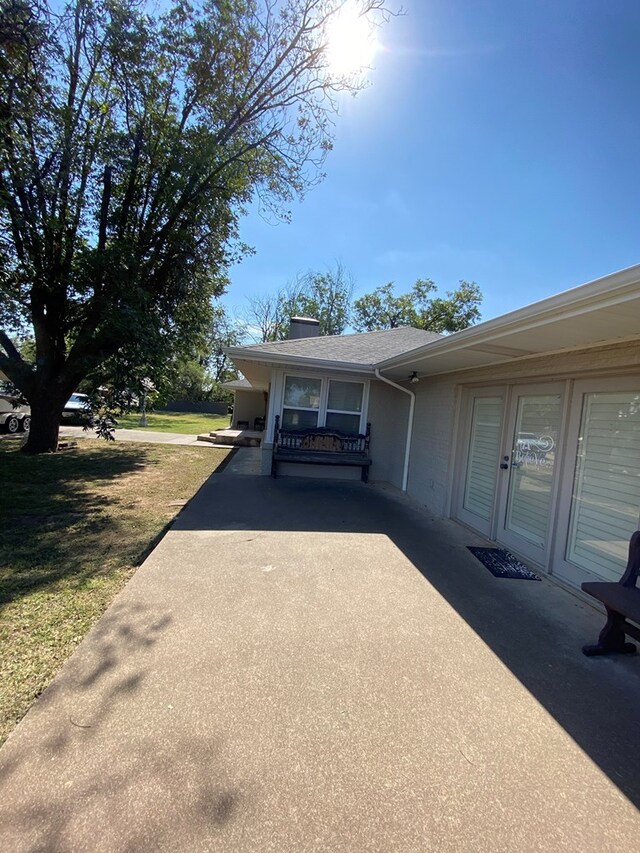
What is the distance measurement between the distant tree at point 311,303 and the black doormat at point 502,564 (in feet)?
97.8

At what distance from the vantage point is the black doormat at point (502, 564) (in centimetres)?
423

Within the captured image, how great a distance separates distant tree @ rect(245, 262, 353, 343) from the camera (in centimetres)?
3369

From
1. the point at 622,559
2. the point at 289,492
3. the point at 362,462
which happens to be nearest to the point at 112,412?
the point at 289,492

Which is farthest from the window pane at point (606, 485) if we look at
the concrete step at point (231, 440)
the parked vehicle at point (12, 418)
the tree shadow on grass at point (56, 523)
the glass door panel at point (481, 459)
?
the parked vehicle at point (12, 418)

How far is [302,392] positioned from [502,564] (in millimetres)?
5558

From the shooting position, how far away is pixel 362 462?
28.7 ft

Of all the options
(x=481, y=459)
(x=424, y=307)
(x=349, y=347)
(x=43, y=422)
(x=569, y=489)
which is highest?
(x=424, y=307)

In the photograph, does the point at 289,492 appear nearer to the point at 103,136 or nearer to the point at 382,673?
the point at 382,673

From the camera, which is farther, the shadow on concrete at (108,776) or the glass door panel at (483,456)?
the glass door panel at (483,456)

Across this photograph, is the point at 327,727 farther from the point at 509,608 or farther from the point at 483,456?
the point at 483,456

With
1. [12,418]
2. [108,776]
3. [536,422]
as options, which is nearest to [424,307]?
[12,418]

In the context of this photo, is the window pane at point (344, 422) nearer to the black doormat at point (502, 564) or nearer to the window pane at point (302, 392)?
the window pane at point (302, 392)

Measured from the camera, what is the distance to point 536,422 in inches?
184

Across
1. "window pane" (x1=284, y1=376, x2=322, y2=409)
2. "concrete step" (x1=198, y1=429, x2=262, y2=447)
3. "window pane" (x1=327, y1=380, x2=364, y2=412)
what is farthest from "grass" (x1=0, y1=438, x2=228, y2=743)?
"concrete step" (x1=198, y1=429, x2=262, y2=447)
